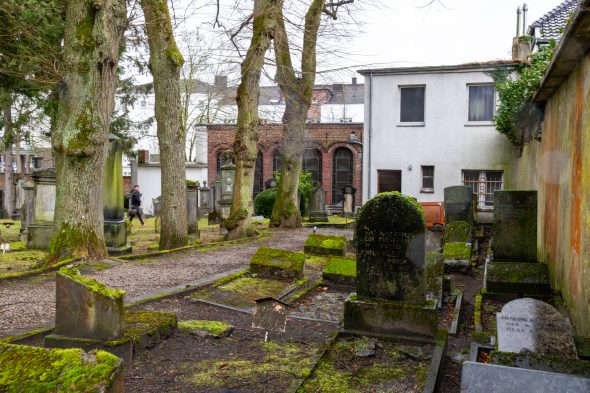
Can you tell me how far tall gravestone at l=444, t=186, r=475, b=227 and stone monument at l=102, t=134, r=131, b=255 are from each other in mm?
8864

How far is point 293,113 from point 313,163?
19.0 metres

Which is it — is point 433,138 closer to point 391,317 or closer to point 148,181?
point 391,317

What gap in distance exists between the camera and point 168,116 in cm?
1302

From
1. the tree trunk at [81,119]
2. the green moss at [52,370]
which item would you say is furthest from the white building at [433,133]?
the green moss at [52,370]

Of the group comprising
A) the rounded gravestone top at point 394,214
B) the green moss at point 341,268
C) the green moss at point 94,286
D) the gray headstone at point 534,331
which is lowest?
the green moss at point 341,268

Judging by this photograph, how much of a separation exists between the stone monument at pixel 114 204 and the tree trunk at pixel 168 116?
1006 millimetres

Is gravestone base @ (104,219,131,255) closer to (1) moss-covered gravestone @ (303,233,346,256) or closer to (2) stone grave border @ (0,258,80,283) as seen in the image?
(2) stone grave border @ (0,258,80,283)

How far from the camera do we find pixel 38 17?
13.8m

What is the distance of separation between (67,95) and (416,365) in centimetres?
801

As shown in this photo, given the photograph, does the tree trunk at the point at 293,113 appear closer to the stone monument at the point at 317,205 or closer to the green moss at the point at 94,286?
the stone monument at the point at 317,205

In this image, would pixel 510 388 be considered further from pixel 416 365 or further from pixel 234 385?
pixel 234 385

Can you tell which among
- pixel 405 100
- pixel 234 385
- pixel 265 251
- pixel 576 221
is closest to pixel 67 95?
pixel 265 251

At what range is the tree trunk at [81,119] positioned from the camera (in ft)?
32.7

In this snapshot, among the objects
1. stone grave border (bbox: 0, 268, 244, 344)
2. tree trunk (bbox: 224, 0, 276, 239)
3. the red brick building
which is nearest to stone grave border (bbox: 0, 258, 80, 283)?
stone grave border (bbox: 0, 268, 244, 344)
